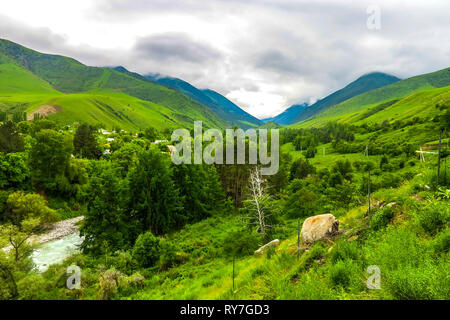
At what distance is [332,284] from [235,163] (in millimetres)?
41206

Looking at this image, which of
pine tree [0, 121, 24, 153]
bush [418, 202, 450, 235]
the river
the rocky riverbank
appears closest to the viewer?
bush [418, 202, 450, 235]

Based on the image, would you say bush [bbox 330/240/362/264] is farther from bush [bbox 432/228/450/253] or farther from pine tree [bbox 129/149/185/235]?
pine tree [bbox 129/149/185/235]

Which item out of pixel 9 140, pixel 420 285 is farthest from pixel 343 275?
pixel 9 140

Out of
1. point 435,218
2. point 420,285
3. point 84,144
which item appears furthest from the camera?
point 84,144

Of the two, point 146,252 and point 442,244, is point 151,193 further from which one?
point 442,244

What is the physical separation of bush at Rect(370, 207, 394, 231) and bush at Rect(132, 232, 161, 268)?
1856cm

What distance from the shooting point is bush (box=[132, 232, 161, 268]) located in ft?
69.2

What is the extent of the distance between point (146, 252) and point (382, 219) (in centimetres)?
1941

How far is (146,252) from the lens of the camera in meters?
21.2

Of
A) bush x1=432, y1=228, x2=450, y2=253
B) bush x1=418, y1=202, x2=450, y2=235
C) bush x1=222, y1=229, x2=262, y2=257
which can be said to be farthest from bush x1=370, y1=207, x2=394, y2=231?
bush x1=222, y1=229, x2=262, y2=257

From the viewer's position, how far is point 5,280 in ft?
50.4

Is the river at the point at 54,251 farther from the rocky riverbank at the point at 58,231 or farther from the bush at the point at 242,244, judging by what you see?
the bush at the point at 242,244
